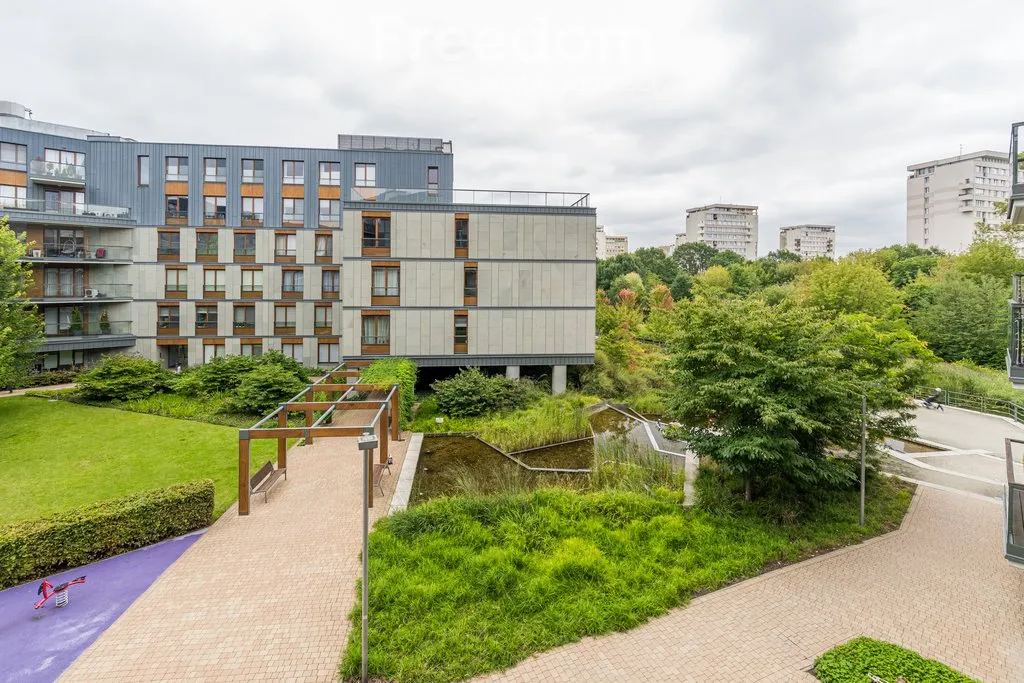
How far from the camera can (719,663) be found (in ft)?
22.1

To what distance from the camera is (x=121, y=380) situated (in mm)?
21359

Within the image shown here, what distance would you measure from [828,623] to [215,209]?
1335 inches

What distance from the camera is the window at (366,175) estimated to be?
Answer: 30375 mm

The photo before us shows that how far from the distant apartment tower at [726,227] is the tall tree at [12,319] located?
12193cm

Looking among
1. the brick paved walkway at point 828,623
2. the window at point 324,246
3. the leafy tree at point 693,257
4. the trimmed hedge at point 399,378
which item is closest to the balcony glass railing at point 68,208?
the window at point 324,246

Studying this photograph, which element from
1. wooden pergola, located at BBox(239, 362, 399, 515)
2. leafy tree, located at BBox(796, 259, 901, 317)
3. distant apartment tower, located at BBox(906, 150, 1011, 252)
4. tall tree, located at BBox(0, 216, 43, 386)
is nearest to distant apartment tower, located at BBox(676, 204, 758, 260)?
distant apartment tower, located at BBox(906, 150, 1011, 252)

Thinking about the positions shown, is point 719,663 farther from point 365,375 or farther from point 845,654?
point 365,375

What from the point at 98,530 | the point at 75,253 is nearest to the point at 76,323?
the point at 75,253

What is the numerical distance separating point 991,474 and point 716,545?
10.7 metres

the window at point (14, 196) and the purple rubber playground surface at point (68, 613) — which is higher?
the window at point (14, 196)

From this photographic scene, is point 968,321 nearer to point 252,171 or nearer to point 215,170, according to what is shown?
point 252,171

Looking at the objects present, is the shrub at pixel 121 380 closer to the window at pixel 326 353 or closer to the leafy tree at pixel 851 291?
the window at pixel 326 353

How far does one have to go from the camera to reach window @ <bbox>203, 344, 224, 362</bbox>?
29734mm

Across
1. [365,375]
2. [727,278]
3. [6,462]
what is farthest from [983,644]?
[727,278]
